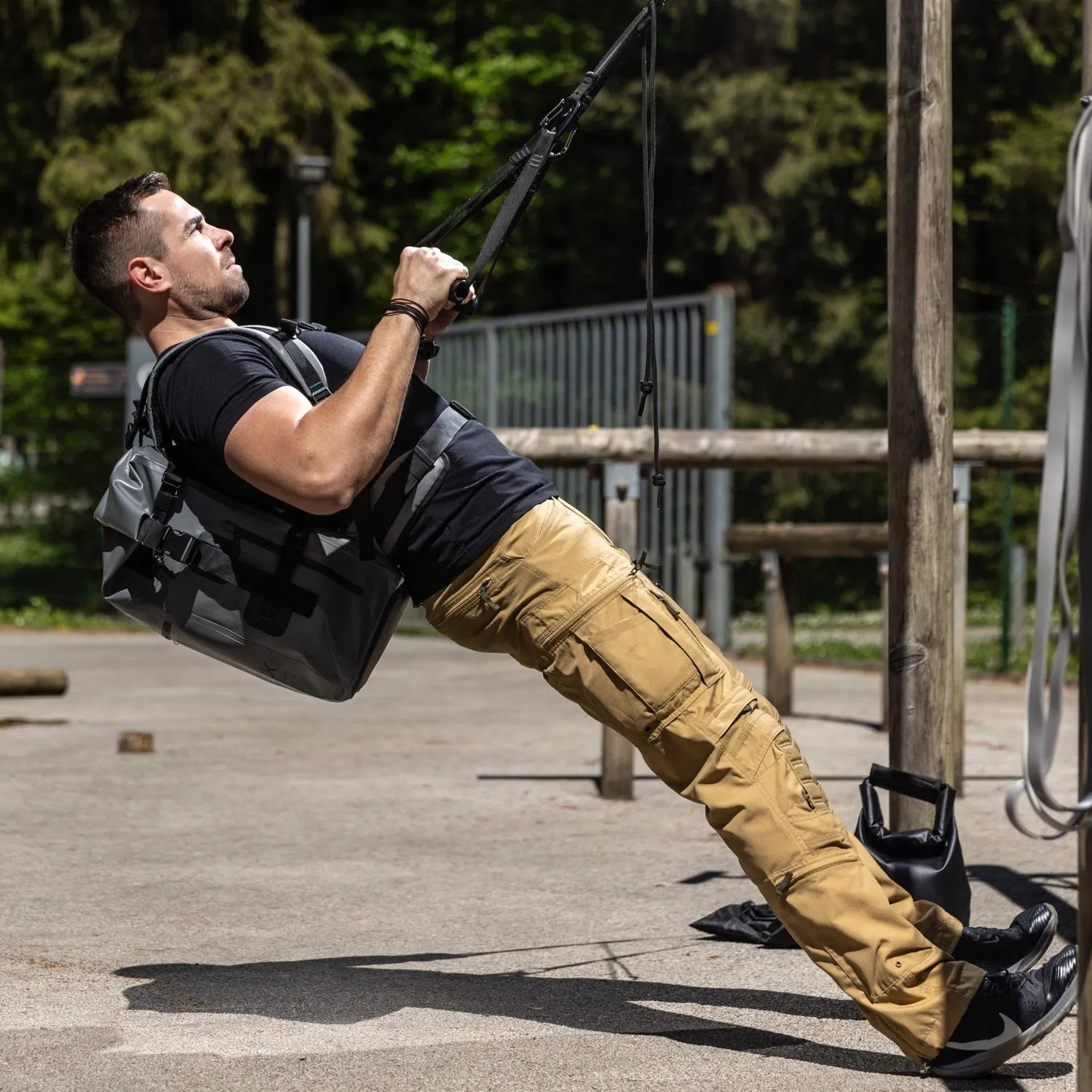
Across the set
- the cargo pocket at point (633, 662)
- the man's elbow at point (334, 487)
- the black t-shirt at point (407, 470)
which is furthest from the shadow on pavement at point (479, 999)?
the man's elbow at point (334, 487)

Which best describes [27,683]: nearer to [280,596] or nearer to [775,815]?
[280,596]

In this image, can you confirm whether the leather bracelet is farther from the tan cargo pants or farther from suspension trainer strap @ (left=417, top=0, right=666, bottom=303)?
the tan cargo pants

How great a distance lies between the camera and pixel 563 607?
11.1ft

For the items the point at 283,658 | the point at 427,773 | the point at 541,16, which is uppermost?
the point at 541,16

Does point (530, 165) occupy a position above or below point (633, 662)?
above

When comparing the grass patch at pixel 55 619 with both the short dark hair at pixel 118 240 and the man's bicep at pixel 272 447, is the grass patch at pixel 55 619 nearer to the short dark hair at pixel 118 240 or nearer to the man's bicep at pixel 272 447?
the short dark hair at pixel 118 240

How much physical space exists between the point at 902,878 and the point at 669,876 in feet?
4.91

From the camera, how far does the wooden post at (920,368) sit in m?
4.30

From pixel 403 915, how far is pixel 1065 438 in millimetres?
2741

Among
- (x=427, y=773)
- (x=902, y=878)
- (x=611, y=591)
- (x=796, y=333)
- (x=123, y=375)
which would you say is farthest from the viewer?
(x=123, y=375)

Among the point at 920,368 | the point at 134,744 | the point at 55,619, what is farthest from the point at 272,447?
the point at 55,619

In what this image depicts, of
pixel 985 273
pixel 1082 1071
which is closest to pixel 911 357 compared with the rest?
pixel 1082 1071

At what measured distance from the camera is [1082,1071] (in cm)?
273

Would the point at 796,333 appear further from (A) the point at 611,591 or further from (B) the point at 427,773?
(A) the point at 611,591
